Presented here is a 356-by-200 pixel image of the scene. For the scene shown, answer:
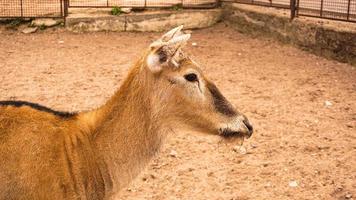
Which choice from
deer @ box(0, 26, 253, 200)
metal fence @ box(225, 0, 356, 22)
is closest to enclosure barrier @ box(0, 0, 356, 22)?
metal fence @ box(225, 0, 356, 22)

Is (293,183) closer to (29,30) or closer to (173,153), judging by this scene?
(173,153)

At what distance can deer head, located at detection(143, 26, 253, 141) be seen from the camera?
145 inches

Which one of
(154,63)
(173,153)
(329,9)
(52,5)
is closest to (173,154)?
(173,153)

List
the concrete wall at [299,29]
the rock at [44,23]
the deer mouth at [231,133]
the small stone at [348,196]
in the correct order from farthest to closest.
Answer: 1. the rock at [44,23]
2. the concrete wall at [299,29]
3. the small stone at [348,196]
4. the deer mouth at [231,133]

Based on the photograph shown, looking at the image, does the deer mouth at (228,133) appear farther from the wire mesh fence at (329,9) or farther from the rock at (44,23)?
the rock at (44,23)

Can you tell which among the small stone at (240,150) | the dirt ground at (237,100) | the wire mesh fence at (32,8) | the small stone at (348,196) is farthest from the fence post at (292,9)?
the small stone at (348,196)

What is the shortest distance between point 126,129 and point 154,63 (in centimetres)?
46

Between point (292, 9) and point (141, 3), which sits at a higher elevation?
point (292, 9)

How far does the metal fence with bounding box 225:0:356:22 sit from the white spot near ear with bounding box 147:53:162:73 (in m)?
6.08

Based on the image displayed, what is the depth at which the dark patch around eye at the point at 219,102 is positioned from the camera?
12.6 feet

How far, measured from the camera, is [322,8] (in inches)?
384

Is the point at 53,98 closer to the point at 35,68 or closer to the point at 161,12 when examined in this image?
the point at 35,68

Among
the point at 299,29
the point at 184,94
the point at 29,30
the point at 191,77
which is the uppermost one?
the point at 191,77

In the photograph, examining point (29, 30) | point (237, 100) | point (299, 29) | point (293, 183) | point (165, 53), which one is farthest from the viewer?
point (29, 30)
